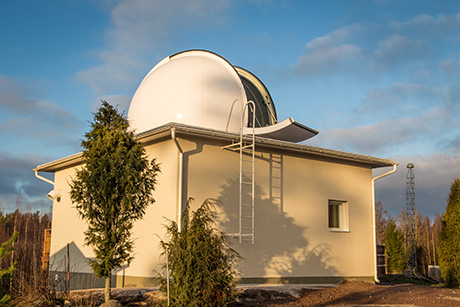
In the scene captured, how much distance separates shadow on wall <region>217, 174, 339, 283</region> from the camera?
500 inches

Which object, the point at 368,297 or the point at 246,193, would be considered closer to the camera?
the point at 368,297

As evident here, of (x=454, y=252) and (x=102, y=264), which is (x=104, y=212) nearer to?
(x=102, y=264)

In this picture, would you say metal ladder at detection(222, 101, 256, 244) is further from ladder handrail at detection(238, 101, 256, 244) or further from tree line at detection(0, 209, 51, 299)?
tree line at detection(0, 209, 51, 299)

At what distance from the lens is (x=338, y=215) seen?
15.6 metres

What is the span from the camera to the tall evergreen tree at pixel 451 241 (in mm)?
16266

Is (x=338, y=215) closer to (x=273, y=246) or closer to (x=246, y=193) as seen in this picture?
(x=273, y=246)

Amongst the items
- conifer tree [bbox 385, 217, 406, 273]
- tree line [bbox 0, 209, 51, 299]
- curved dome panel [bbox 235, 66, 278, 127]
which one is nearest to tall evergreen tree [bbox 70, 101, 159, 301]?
tree line [bbox 0, 209, 51, 299]

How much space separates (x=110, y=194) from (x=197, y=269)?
2.31 metres

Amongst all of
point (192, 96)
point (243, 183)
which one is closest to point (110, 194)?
point (243, 183)

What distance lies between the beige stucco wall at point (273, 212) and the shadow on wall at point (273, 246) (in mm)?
27

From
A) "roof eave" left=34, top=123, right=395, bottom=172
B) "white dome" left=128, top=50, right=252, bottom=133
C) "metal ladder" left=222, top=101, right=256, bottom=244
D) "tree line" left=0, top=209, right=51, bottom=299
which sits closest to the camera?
"tree line" left=0, top=209, right=51, bottom=299

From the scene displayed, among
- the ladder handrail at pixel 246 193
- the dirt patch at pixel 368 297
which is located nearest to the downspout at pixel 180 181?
the ladder handrail at pixel 246 193

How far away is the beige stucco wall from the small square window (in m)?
0.21

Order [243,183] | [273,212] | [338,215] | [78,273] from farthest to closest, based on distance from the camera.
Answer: [338,215], [78,273], [273,212], [243,183]
